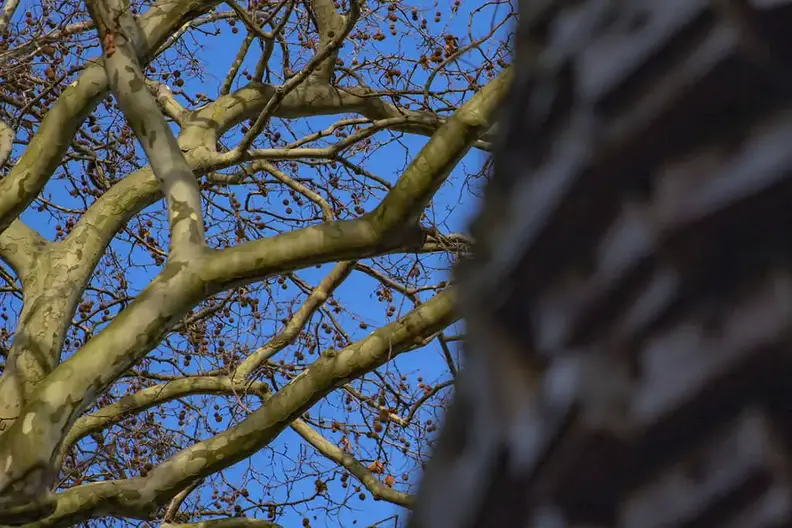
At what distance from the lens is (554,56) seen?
75cm

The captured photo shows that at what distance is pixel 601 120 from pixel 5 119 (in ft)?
19.7

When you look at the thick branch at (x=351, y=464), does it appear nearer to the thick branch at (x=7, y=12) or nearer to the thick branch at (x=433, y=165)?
the thick branch at (x=433, y=165)

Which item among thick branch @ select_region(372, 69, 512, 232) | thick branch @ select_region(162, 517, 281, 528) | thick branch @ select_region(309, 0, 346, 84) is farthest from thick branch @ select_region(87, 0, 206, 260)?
thick branch @ select_region(162, 517, 281, 528)

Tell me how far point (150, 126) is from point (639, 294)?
12.4 ft

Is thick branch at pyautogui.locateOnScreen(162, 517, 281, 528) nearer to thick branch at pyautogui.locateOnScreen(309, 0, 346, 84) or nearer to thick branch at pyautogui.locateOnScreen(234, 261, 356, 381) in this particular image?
thick branch at pyautogui.locateOnScreen(234, 261, 356, 381)

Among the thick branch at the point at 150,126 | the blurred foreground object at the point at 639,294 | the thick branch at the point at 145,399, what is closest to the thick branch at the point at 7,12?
the thick branch at the point at 150,126

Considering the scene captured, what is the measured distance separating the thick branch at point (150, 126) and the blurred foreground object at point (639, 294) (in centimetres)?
321

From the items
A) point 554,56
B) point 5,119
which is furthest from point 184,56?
point 554,56

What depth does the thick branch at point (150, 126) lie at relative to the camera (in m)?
3.84

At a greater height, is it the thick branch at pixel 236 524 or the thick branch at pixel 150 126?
the thick branch at pixel 150 126

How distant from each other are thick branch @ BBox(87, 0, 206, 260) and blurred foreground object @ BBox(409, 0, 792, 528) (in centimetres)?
321

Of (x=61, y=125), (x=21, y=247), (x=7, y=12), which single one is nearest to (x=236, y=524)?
(x=21, y=247)

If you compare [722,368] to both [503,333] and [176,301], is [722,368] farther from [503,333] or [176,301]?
[176,301]

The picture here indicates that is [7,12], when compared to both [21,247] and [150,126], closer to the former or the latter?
[21,247]
